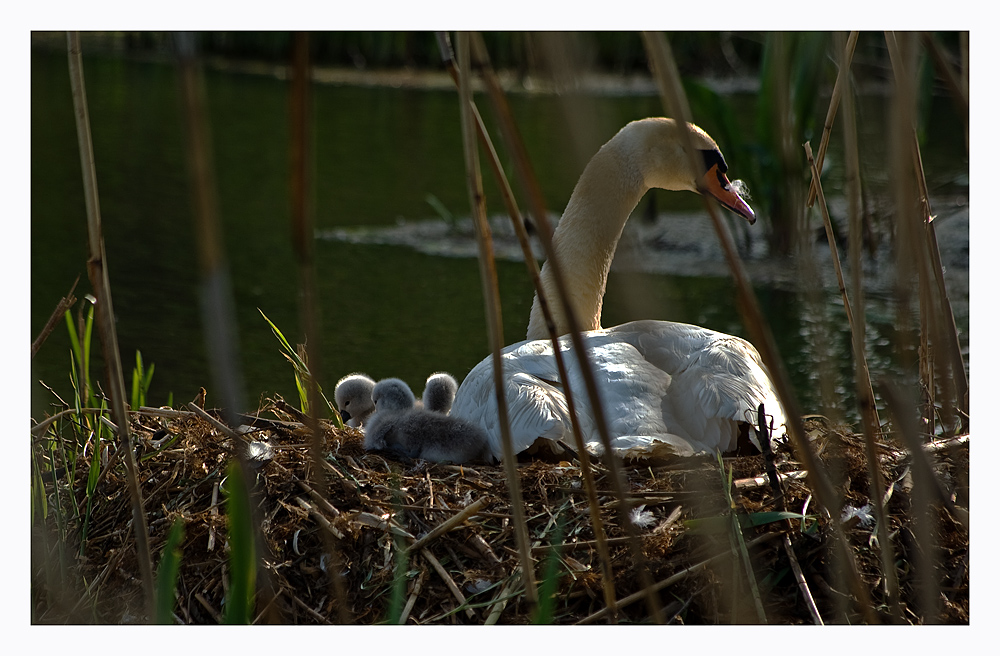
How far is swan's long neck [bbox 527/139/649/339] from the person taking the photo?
3.90m

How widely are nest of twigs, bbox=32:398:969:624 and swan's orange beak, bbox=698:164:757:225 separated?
4.03ft

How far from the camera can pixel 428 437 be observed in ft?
9.23

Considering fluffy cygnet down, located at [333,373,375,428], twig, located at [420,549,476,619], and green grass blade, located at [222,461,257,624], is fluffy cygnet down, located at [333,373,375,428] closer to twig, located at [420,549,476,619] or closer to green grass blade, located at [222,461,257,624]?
twig, located at [420,549,476,619]

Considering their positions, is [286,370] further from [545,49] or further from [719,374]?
[545,49]

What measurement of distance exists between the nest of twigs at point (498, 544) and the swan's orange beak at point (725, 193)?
1.23 meters

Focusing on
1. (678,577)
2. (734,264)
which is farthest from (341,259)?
(734,264)

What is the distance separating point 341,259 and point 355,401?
164 inches

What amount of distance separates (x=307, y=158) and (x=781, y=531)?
5.70 feet

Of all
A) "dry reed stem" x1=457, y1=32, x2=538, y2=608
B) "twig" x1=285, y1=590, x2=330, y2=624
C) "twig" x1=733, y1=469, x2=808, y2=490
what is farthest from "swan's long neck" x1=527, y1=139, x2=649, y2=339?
"dry reed stem" x1=457, y1=32, x2=538, y2=608

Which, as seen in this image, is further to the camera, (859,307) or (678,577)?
(678,577)

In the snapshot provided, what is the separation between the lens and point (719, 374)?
109 inches

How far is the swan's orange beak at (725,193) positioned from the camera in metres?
3.69

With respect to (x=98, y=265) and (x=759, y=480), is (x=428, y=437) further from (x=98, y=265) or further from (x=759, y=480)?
(x=98, y=265)
